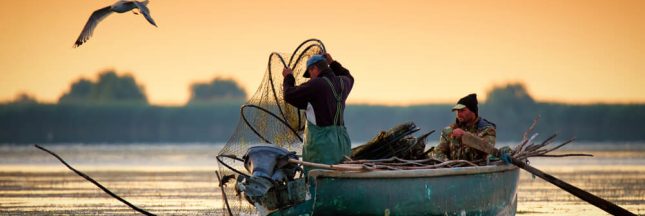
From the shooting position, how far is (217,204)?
1708cm

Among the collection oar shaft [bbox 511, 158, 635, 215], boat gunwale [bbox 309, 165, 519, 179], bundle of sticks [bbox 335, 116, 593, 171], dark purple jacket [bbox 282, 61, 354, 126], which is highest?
dark purple jacket [bbox 282, 61, 354, 126]

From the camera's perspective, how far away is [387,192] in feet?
39.0

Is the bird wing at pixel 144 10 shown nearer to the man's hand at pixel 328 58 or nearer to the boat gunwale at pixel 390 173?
the man's hand at pixel 328 58

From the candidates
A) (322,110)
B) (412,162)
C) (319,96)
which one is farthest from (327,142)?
(412,162)

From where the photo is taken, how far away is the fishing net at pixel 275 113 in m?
13.4

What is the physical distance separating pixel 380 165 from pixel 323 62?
1.04 metres

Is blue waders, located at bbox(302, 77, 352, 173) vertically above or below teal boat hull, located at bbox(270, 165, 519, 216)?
above

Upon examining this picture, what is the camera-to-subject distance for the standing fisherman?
39.9ft

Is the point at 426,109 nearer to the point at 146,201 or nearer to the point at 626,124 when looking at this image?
the point at 626,124

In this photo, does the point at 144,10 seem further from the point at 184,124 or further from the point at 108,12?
the point at 184,124

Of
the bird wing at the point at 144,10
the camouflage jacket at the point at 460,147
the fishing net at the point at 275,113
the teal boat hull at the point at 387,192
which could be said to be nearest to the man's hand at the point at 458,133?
the camouflage jacket at the point at 460,147

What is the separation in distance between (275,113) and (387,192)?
2.04 metres

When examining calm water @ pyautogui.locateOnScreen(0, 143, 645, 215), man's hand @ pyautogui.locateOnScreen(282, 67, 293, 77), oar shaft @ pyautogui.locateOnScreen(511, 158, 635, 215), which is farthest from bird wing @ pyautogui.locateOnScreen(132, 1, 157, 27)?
oar shaft @ pyautogui.locateOnScreen(511, 158, 635, 215)

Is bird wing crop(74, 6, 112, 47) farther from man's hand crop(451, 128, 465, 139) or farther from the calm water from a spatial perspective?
man's hand crop(451, 128, 465, 139)
